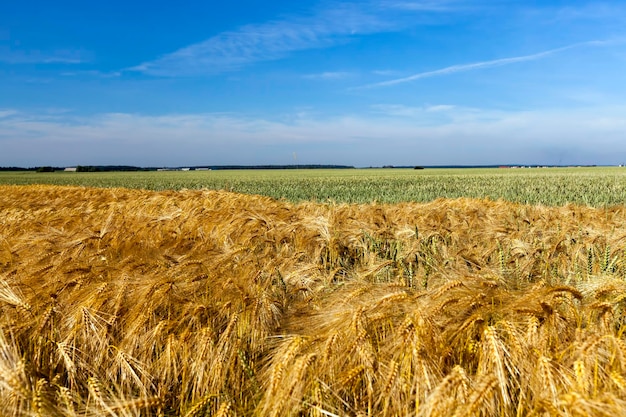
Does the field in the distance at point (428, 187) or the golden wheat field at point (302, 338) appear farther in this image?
the field in the distance at point (428, 187)

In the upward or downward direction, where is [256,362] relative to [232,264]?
downward

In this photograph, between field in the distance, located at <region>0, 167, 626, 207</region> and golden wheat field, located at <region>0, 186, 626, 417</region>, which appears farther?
field in the distance, located at <region>0, 167, 626, 207</region>

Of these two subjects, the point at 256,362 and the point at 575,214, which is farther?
the point at 575,214

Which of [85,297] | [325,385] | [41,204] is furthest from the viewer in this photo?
[41,204]

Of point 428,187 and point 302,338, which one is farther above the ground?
point 302,338

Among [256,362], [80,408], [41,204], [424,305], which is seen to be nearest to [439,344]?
[424,305]

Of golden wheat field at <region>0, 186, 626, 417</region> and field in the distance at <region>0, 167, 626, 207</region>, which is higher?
golden wheat field at <region>0, 186, 626, 417</region>

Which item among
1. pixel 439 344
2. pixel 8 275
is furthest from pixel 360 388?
pixel 8 275

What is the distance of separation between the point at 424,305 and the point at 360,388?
569 millimetres

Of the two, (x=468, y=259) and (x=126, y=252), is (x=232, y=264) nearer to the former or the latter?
(x=126, y=252)

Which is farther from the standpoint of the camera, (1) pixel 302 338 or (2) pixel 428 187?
(2) pixel 428 187

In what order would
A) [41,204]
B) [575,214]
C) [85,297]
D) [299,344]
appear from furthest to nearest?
1. [41,204]
2. [575,214]
3. [85,297]
4. [299,344]

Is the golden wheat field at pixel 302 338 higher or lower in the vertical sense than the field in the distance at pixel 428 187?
higher

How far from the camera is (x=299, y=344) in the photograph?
2.50m
